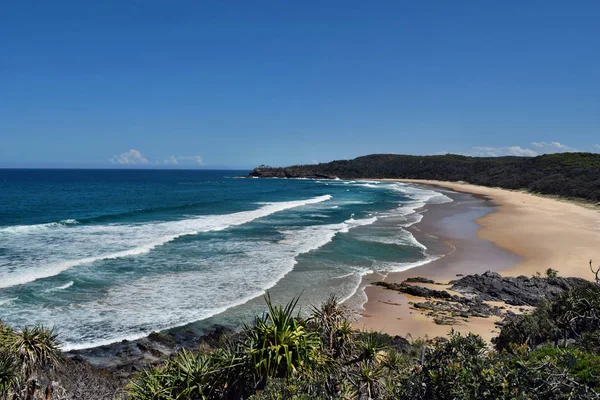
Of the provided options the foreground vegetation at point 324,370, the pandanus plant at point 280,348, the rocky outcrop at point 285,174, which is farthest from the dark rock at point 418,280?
the rocky outcrop at point 285,174

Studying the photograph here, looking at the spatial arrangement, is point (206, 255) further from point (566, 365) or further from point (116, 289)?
point (566, 365)

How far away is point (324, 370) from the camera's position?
749 cm

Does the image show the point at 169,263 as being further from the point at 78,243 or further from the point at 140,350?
the point at 140,350

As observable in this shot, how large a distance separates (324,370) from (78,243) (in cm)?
2489

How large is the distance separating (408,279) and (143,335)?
41.2ft

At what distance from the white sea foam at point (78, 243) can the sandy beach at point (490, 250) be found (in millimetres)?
15831

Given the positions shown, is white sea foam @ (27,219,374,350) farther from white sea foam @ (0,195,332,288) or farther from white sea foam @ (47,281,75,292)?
white sea foam @ (0,195,332,288)

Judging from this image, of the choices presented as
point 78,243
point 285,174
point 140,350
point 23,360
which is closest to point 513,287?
point 140,350

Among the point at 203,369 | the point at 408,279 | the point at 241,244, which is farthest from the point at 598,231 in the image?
the point at 203,369

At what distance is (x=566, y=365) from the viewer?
17.6 ft

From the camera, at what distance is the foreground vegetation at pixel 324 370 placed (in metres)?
5.16

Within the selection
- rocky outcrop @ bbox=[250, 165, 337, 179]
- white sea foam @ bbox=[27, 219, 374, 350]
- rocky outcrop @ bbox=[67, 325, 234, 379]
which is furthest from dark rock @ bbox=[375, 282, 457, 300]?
rocky outcrop @ bbox=[250, 165, 337, 179]

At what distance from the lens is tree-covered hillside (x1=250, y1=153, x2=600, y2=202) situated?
2539 inches

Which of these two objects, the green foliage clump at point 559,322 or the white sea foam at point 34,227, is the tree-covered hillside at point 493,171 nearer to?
the green foliage clump at point 559,322
